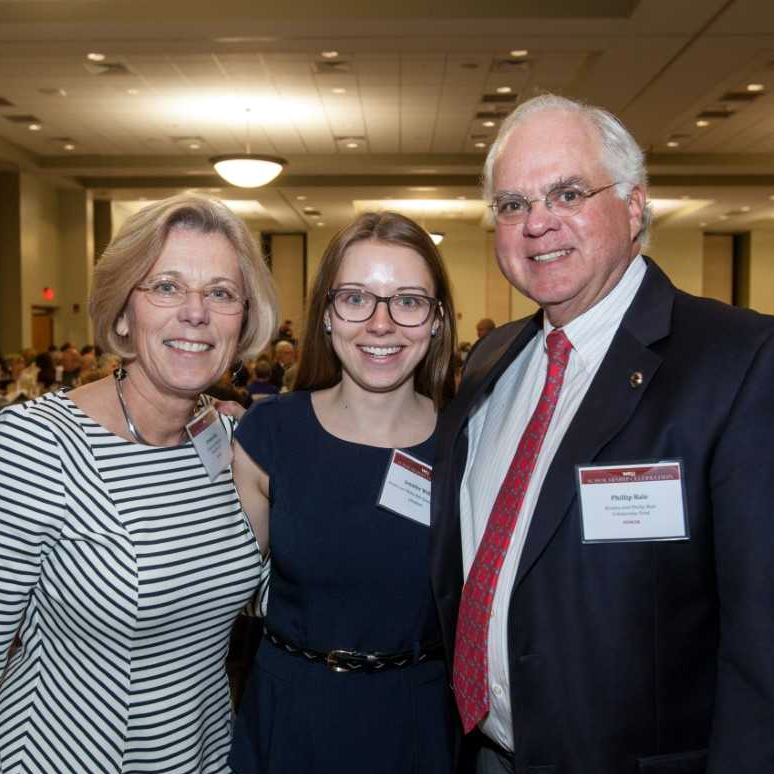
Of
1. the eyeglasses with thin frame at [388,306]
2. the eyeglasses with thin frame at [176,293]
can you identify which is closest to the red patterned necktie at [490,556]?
the eyeglasses with thin frame at [388,306]

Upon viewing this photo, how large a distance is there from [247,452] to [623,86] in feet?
28.4

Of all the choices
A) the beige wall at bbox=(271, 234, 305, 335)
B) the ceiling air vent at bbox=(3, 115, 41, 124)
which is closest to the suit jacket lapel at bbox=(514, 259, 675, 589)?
the ceiling air vent at bbox=(3, 115, 41, 124)

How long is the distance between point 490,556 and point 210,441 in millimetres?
692

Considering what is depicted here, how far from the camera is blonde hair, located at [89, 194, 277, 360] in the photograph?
173 cm

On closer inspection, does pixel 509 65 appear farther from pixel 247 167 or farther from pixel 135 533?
pixel 135 533

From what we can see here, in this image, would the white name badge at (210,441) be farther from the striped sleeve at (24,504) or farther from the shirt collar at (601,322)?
the shirt collar at (601,322)

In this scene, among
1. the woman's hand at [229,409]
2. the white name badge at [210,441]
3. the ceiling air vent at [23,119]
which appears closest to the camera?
the white name badge at [210,441]

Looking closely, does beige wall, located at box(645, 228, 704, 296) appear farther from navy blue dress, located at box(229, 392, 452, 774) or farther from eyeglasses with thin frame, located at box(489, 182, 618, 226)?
navy blue dress, located at box(229, 392, 452, 774)

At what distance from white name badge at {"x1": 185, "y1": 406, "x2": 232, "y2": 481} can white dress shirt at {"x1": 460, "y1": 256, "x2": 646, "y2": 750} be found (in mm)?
570

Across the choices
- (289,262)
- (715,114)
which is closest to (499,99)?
(715,114)

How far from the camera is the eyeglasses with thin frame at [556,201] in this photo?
1.71m

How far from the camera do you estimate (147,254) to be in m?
1.72

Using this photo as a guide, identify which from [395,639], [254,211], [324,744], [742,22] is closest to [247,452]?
[395,639]

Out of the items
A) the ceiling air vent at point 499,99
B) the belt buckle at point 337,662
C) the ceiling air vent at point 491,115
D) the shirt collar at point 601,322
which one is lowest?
the belt buckle at point 337,662
